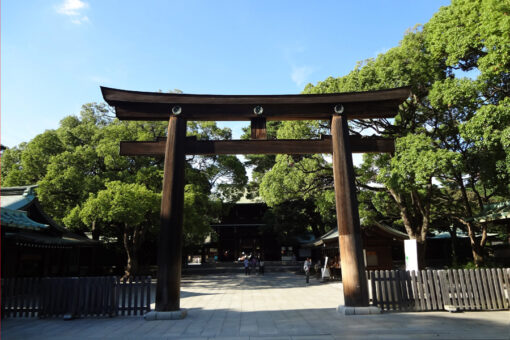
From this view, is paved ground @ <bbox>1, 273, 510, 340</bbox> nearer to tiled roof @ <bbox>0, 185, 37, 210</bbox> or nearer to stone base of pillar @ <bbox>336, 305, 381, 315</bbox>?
stone base of pillar @ <bbox>336, 305, 381, 315</bbox>

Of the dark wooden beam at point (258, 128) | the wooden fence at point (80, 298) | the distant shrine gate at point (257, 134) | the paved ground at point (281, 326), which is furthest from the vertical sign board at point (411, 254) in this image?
the wooden fence at point (80, 298)

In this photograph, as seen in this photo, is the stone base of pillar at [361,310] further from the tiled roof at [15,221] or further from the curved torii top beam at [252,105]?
the tiled roof at [15,221]

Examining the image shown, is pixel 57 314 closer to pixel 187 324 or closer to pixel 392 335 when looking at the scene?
pixel 187 324

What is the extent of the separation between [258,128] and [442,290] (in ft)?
22.3

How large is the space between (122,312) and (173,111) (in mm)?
5823

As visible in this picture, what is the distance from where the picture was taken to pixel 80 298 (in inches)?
335

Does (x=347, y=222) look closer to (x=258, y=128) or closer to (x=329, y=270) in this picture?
(x=258, y=128)

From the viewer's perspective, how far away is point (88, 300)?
27.9ft

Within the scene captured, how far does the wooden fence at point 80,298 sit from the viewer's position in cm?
847

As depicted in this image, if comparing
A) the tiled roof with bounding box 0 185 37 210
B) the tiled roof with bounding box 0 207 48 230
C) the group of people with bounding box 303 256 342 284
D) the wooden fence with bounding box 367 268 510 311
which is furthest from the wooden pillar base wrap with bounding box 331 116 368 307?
the tiled roof with bounding box 0 185 37 210

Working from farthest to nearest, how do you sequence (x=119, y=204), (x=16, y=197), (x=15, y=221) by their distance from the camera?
(x=119, y=204) < (x=16, y=197) < (x=15, y=221)

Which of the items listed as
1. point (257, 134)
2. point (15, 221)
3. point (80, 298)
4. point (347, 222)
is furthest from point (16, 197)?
point (347, 222)

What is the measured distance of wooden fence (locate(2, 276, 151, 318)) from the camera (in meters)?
8.47

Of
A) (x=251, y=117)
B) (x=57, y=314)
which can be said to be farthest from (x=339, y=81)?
(x=57, y=314)
